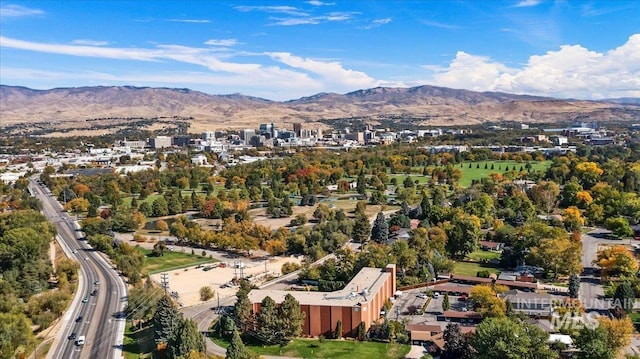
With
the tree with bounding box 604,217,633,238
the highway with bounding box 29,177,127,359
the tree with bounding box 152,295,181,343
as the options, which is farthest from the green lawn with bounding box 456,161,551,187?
the tree with bounding box 152,295,181,343

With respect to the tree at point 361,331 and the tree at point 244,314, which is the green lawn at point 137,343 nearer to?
the tree at point 244,314

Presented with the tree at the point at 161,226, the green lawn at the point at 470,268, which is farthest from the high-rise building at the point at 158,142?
the green lawn at the point at 470,268

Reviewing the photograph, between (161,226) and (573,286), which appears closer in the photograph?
(573,286)

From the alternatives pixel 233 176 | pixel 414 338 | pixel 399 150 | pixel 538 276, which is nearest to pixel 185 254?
pixel 414 338

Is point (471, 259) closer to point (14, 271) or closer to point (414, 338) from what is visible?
point (414, 338)

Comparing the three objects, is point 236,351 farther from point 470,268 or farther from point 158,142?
point 158,142

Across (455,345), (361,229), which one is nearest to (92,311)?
(455,345)
